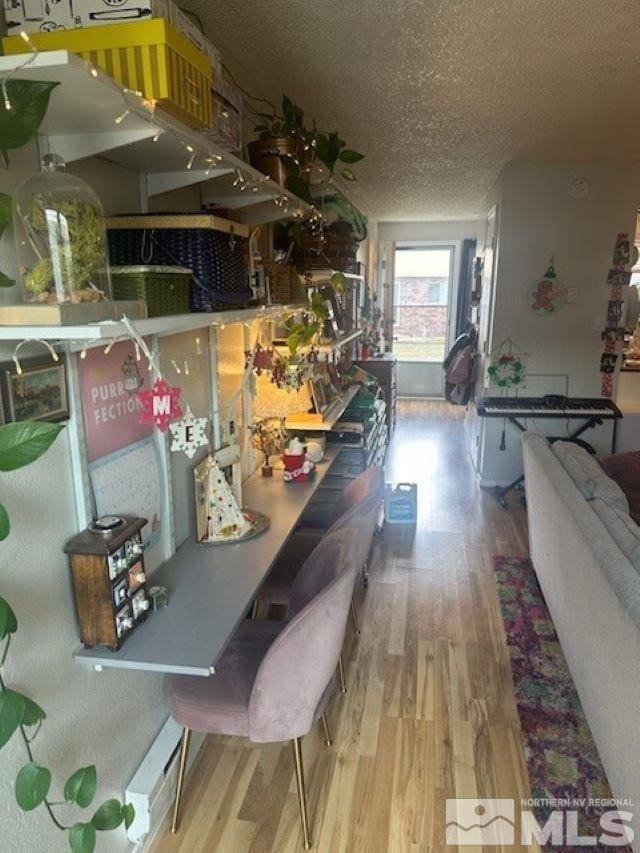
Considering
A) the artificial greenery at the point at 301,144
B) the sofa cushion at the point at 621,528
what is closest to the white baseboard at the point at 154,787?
the sofa cushion at the point at 621,528

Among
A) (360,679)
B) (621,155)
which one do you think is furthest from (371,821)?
(621,155)

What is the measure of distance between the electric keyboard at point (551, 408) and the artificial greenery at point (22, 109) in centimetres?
373

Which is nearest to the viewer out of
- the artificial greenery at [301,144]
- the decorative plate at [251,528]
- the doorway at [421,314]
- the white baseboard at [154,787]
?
the white baseboard at [154,787]

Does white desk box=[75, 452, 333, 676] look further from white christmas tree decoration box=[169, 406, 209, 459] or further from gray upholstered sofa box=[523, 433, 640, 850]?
gray upholstered sofa box=[523, 433, 640, 850]

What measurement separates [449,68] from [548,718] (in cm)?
264

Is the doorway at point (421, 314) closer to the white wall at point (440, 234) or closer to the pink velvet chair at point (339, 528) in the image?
the white wall at point (440, 234)

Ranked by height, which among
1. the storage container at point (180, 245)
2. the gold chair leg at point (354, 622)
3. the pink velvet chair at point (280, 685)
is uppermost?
the storage container at point (180, 245)

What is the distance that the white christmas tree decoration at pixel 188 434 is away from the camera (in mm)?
1675

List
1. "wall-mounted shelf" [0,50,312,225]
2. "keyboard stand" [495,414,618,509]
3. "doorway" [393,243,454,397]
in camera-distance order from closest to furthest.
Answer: "wall-mounted shelf" [0,50,312,225], "keyboard stand" [495,414,618,509], "doorway" [393,243,454,397]

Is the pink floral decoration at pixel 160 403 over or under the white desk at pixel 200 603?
over

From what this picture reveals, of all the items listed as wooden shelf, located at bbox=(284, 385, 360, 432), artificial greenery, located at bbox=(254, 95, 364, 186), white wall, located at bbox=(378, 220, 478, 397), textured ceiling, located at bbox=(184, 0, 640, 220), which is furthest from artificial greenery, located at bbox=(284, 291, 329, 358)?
white wall, located at bbox=(378, 220, 478, 397)

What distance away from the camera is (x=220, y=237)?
1623 mm

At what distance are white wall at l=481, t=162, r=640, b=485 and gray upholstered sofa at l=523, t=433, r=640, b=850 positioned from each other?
1.89 m

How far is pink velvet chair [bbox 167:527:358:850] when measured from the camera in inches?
58.3
